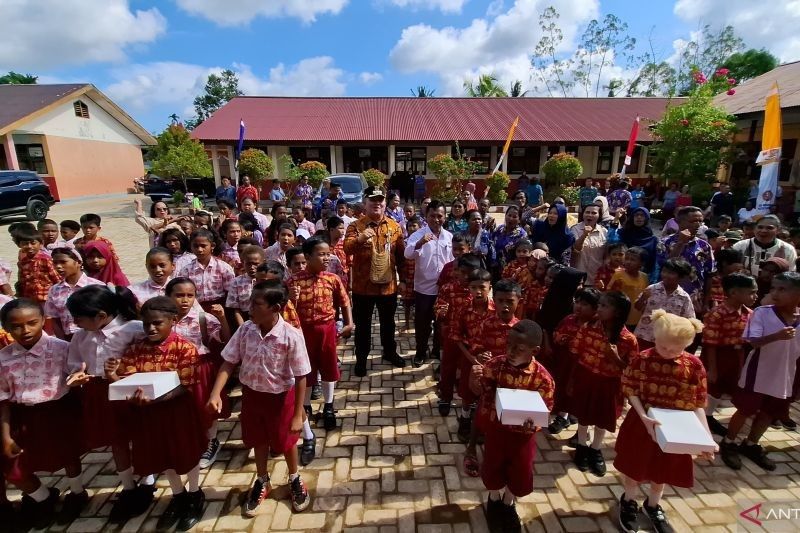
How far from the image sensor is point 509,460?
249cm

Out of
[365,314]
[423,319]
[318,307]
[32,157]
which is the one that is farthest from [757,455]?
[32,157]

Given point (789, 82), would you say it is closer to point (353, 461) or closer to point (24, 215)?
point (353, 461)

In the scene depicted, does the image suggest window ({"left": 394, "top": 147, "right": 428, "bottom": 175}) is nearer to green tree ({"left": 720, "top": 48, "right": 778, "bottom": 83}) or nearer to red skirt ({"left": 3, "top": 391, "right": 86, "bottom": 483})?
red skirt ({"left": 3, "top": 391, "right": 86, "bottom": 483})

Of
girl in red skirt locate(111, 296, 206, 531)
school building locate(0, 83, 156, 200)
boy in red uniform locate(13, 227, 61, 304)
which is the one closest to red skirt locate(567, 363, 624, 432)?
girl in red skirt locate(111, 296, 206, 531)

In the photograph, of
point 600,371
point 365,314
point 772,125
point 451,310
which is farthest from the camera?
point 772,125

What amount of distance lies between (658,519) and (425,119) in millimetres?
20109

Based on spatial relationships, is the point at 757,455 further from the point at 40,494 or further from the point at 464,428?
the point at 40,494

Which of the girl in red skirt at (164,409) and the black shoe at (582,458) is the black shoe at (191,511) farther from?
the black shoe at (582,458)

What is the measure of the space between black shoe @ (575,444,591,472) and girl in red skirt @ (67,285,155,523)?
3.05 meters

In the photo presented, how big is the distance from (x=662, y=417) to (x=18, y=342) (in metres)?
3.63

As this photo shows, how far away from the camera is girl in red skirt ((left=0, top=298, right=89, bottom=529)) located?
2.37 m

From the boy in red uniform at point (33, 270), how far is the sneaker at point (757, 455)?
6381 millimetres

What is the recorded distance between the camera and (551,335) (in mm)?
3484

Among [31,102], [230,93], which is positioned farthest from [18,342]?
[230,93]
